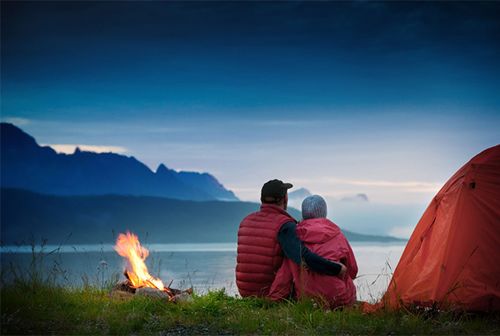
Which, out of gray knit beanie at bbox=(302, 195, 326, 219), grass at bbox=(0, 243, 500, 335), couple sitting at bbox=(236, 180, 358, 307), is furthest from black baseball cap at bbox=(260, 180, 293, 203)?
grass at bbox=(0, 243, 500, 335)

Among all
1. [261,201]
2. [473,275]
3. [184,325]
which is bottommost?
[184,325]

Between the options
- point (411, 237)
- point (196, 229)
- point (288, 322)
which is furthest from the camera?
point (196, 229)

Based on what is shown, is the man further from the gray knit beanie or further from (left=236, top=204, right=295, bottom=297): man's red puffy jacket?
the gray knit beanie

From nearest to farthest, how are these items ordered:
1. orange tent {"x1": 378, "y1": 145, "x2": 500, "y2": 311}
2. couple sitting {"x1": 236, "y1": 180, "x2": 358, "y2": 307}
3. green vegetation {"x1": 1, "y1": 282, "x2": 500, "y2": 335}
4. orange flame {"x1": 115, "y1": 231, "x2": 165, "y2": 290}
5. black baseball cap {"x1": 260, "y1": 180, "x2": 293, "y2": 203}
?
green vegetation {"x1": 1, "y1": 282, "x2": 500, "y2": 335}, orange tent {"x1": 378, "y1": 145, "x2": 500, "y2": 311}, couple sitting {"x1": 236, "y1": 180, "x2": 358, "y2": 307}, black baseball cap {"x1": 260, "y1": 180, "x2": 293, "y2": 203}, orange flame {"x1": 115, "y1": 231, "x2": 165, "y2": 290}

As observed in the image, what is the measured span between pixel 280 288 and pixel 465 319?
2645mm

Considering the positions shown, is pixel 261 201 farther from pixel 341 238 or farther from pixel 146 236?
pixel 146 236

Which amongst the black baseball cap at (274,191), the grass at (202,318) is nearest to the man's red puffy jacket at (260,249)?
the black baseball cap at (274,191)

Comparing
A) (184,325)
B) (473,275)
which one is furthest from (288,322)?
(473,275)

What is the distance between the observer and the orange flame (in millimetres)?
12141

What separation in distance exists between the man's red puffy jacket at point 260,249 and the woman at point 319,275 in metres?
0.20

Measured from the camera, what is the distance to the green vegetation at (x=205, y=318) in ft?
30.8

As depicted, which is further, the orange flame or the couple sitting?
the orange flame

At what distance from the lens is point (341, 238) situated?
10.9 metres

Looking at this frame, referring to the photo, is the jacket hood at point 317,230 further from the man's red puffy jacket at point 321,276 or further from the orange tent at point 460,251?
the orange tent at point 460,251
